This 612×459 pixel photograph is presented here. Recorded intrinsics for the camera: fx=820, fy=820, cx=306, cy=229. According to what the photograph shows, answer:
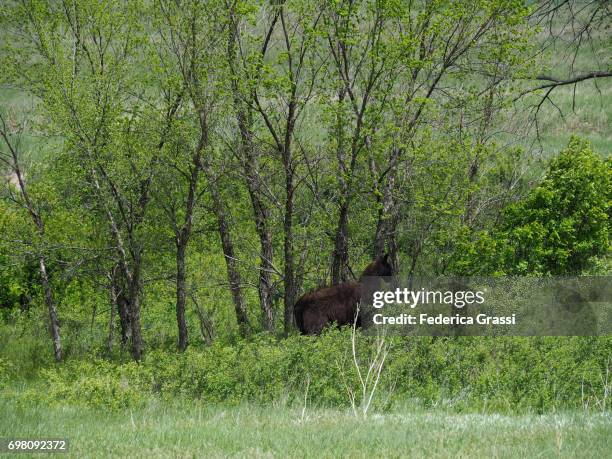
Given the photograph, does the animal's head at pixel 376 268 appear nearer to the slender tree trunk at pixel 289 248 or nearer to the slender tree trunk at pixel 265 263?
the slender tree trunk at pixel 289 248

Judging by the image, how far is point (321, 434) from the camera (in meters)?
7.49

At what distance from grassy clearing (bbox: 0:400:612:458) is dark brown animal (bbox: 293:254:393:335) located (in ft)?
19.9

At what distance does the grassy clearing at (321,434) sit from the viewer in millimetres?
6828

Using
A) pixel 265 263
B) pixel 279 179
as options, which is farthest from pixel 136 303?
pixel 279 179

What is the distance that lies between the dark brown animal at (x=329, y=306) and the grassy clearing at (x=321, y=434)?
606cm

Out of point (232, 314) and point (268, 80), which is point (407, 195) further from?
point (232, 314)

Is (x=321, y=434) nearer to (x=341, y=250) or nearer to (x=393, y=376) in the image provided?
(x=393, y=376)

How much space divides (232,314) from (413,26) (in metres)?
10.5

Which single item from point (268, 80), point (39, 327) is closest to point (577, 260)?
point (268, 80)

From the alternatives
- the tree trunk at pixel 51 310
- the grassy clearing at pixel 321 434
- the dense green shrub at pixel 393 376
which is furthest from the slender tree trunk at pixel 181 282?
the grassy clearing at pixel 321 434

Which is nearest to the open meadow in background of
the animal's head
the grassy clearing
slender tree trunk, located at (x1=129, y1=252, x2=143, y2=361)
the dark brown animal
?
slender tree trunk, located at (x1=129, y1=252, x2=143, y2=361)

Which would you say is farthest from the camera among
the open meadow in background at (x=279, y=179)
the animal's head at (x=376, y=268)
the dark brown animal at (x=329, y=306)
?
the animal's head at (x=376, y=268)

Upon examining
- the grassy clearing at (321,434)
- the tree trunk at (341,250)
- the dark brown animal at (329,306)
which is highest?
the tree trunk at (341,250)

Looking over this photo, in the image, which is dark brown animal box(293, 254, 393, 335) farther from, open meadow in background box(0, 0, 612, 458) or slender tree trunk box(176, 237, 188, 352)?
slender tree trunk box(176, 237, 188, 352)
